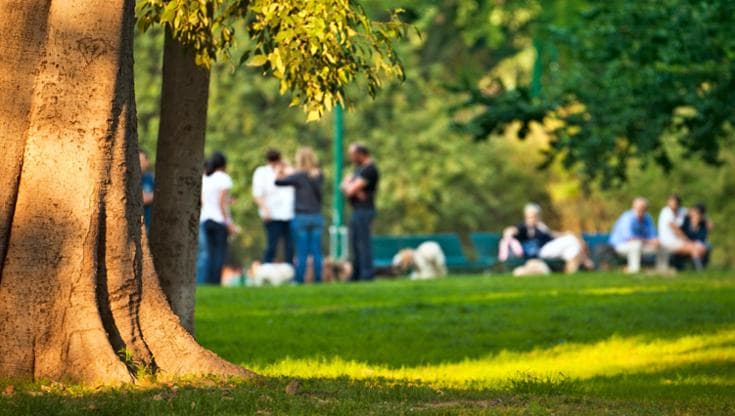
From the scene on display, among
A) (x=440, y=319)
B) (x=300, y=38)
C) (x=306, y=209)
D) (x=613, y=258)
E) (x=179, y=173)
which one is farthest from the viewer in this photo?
(x=613, y=258)

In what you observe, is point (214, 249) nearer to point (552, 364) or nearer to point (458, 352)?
point (458, 352)

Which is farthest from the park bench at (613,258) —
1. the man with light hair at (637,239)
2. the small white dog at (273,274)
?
the small white dog at (273,274)

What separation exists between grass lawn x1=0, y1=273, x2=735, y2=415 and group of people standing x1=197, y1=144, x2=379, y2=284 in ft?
7.25

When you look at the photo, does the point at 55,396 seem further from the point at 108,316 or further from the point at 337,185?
the point at 337,185

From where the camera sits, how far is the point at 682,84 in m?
22.8

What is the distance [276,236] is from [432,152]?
27.0 m

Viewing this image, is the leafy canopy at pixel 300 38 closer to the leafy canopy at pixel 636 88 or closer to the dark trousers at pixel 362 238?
the leafy canopy at pixel 636 88

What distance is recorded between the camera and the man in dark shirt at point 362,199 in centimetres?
2620

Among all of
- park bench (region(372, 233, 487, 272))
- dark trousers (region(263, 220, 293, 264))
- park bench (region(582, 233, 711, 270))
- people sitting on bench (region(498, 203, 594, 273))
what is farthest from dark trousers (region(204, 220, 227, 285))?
park bench (region(582, 233, 711, 270))

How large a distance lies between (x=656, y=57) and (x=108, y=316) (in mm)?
14105

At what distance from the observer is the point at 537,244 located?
30578mm

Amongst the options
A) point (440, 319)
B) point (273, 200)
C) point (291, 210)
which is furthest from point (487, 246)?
point (440, 319)

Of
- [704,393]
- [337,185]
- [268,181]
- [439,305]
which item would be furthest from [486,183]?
[704,393]

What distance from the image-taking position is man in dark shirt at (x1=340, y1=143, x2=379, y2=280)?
2620 centimetres
